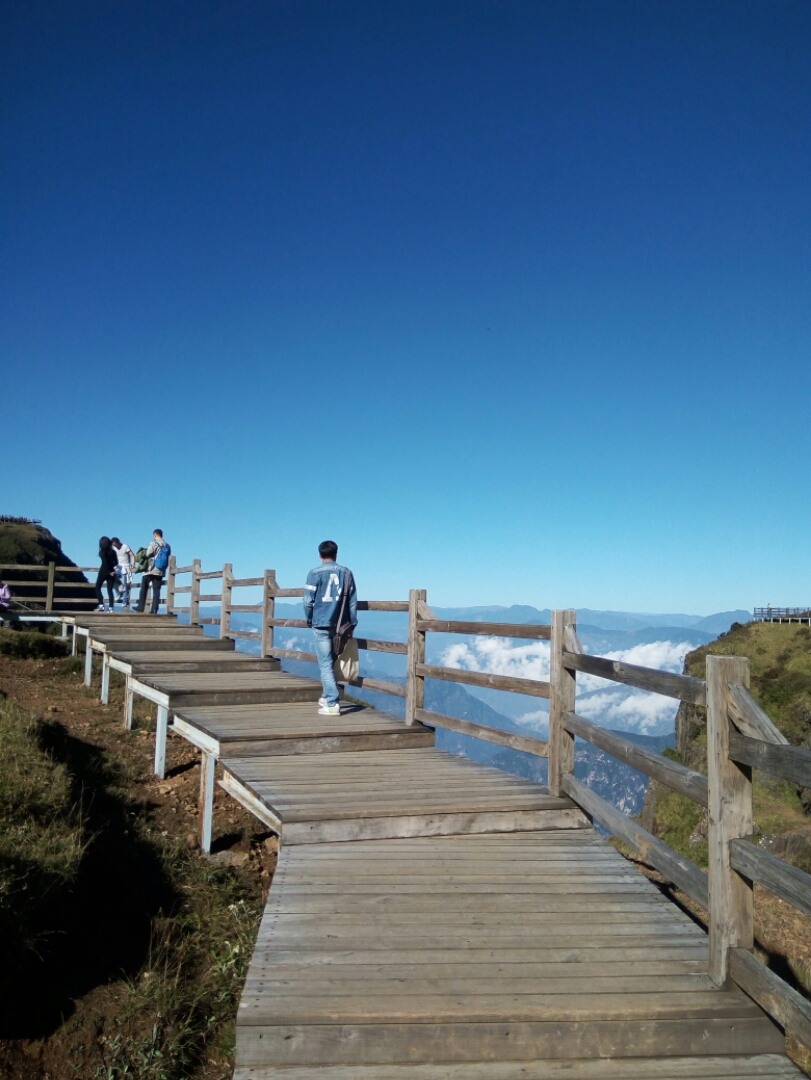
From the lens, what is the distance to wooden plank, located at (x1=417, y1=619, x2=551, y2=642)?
682 cm

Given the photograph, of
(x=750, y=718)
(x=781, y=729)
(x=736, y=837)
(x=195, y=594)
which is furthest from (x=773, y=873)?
(x=781, y=729)

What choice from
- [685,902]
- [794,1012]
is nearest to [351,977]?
[794,1012]

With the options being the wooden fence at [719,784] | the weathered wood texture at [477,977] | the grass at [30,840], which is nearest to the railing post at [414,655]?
the wooden fence at [719,784]

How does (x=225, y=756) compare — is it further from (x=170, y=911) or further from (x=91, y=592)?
(x=91, y=592)

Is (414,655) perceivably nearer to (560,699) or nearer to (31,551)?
(560,699)

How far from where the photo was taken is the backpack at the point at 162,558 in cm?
1902

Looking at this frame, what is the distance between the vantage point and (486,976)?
346 centimetres

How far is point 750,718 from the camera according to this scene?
3371 mm

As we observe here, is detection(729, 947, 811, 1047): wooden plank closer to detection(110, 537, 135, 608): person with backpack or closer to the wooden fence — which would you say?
the wooden fence

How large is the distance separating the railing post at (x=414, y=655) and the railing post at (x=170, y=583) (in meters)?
11.2

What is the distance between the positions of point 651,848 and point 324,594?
16.4 ft

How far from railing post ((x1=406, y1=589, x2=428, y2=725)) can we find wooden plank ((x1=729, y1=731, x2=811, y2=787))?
18.1 feet

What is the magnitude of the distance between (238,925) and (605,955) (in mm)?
3495

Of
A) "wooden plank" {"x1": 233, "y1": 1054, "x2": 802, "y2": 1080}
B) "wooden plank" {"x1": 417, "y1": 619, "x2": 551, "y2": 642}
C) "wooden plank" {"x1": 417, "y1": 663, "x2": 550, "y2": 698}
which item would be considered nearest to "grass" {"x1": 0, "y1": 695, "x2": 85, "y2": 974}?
"wooden plank" {"x1": 233, "y1": 1054, "x2": 802, "y2": 1080}
